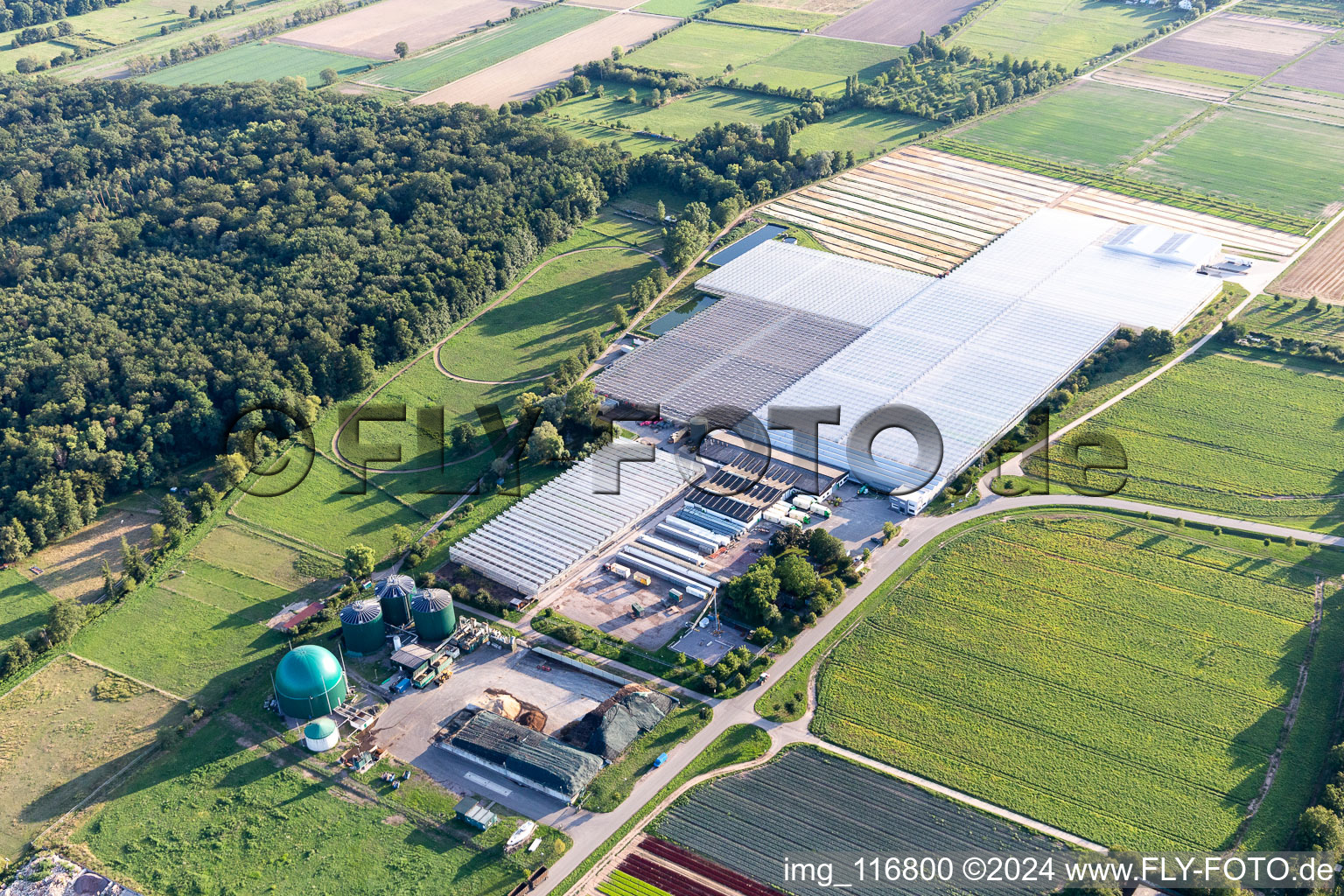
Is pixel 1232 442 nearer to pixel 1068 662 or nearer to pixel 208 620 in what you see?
pixel 1068 662

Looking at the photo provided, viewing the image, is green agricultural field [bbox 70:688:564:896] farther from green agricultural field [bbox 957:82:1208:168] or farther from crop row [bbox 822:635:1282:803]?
green agricultural field [bbox 957:82:1208:168]

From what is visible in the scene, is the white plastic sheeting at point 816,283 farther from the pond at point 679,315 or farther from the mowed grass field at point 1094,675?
the mowed grass field at point 1094,675

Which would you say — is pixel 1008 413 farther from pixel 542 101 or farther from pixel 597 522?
pixel 542 101

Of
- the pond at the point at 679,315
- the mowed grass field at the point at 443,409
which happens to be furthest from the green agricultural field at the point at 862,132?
the pond at the point at 679,315

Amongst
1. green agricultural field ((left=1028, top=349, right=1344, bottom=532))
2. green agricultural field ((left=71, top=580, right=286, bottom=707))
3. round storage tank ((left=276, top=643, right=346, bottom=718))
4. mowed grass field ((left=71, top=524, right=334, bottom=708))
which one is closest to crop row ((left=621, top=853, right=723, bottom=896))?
round storage tank ((left=276, top=643, right=346, bottom=718))

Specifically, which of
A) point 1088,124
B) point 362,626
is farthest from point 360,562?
point 1088,124

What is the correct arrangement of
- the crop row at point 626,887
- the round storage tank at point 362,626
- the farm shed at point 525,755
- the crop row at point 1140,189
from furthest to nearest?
the crop row at point 1140,189, the round storage tank at point 362,626, the farm shed at point 525,755, the crop row at point 626,887
